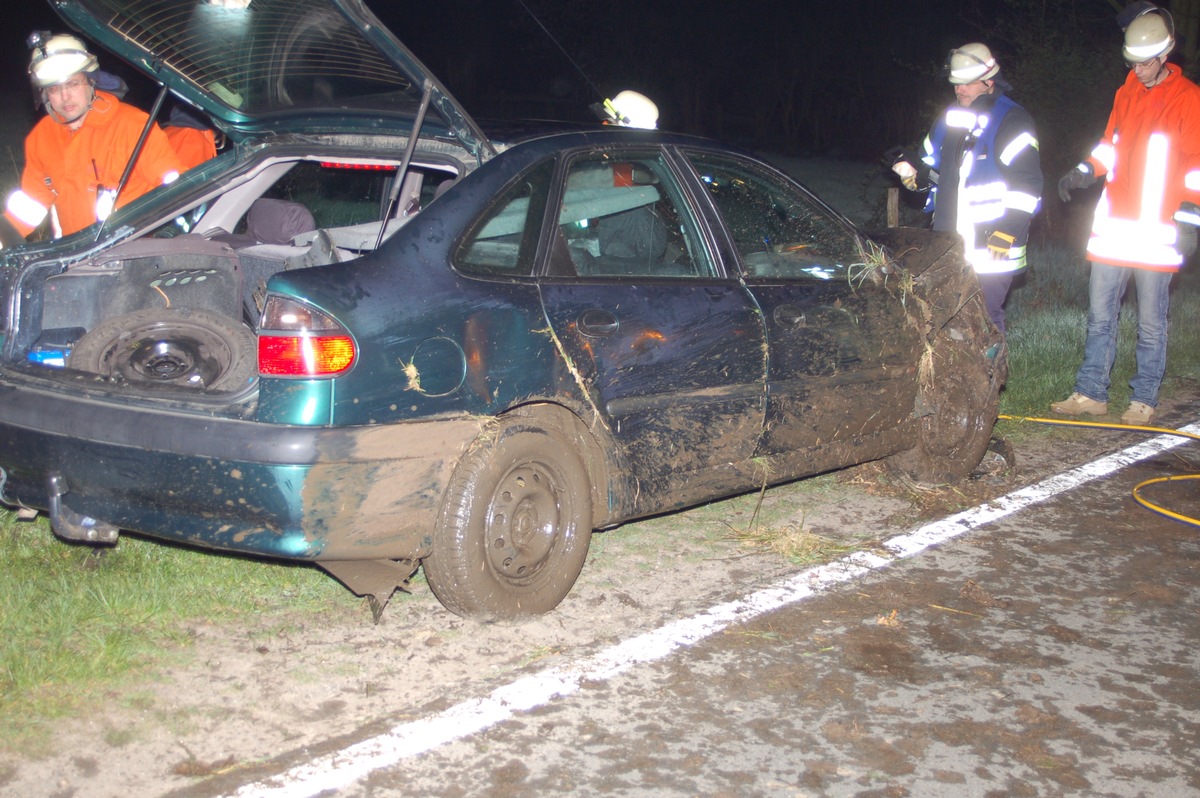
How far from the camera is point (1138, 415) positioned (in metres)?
7.31

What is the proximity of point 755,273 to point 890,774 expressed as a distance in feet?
6.89

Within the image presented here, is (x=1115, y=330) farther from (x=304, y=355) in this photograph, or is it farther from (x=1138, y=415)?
(x=304, y=355)

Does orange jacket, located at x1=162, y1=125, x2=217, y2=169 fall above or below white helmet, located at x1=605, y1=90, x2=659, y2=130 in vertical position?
below

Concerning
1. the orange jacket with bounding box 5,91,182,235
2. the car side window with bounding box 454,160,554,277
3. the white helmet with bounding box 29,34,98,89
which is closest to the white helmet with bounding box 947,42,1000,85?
the car side window with bounding box 454,160,554,277

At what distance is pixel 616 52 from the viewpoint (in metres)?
28.5

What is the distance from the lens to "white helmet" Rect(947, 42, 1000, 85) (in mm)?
6723

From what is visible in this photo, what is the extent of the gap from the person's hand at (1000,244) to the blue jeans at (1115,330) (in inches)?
40.1

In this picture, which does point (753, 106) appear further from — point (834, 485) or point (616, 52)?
point (834, 485)

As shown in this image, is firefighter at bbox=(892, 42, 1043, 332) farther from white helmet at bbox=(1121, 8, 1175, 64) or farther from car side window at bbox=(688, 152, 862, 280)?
car side window at bbox=(688, 152, 862, 280)

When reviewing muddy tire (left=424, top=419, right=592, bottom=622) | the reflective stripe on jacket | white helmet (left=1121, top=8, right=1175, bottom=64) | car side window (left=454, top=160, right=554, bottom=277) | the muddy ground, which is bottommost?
the muddy ground

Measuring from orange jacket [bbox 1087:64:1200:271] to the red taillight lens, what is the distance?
211 inches

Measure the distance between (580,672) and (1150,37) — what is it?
5.18 m

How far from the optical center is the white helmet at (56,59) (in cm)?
548

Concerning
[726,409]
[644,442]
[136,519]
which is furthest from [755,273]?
[136,519]
